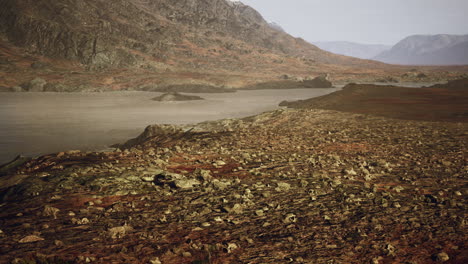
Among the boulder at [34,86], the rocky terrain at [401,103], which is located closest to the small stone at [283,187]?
the rocky terrain at [401,103]

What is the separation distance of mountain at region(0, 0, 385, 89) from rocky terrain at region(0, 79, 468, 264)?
185ft

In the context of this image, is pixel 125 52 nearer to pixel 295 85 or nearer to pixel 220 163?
pixel 295 85

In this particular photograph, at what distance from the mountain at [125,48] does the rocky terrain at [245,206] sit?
56238 mm

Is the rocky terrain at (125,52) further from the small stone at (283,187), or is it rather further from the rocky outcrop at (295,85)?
the small stone at (283,187)

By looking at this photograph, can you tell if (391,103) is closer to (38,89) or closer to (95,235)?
(95,235)

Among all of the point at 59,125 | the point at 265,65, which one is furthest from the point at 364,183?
the point at 265,65

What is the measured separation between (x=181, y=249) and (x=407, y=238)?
11.8 feet

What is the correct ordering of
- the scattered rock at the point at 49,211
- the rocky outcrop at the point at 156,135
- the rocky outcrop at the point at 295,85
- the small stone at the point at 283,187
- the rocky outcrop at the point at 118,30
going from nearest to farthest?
1. the scattered rock at the point at 49,211
2. the small stone at the point at 283,187
3. the rocky outcrop at the point at 156,135
4. the rocky outcrop at the point at 295,85
5. the rocky outcrop at the point at 118,30

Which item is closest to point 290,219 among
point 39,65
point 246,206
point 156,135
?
point 246,206

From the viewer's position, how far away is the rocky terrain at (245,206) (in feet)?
17.2

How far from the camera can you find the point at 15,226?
6.04 metres

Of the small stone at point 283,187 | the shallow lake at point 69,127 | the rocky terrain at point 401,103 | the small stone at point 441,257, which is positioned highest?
the rocky terrain at point 401,103

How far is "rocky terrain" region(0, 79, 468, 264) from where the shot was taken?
524 centimetres

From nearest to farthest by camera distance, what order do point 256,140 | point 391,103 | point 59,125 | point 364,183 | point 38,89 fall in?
point 364,183
point 256,140
point 59,125
point 391,103
point 38,89
